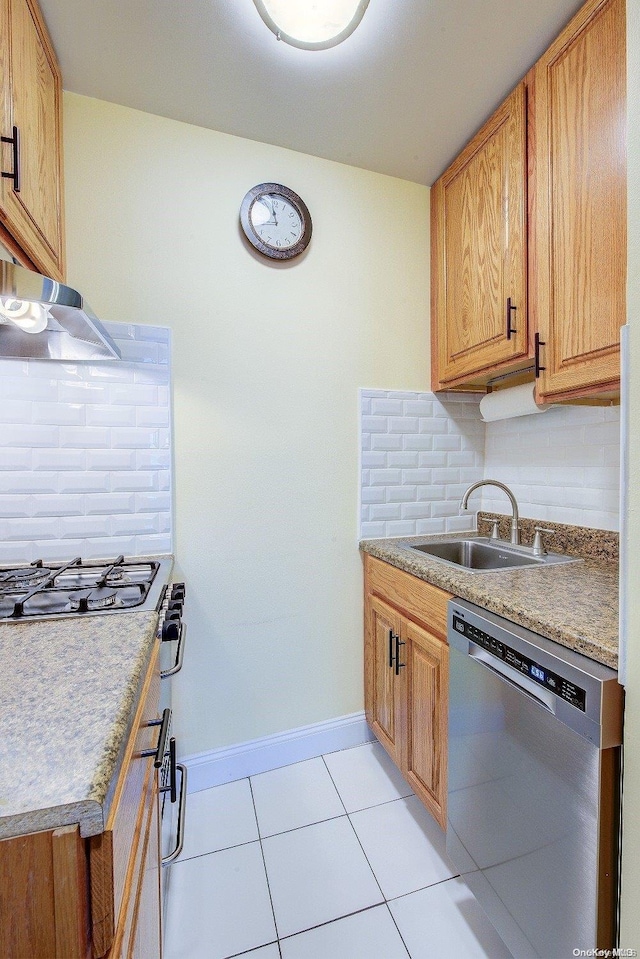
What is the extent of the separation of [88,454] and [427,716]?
4.83 feet

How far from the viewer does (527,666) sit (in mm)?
923

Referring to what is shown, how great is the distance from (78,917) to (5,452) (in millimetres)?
1340

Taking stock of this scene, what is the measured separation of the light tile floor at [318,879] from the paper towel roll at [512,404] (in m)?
1.54

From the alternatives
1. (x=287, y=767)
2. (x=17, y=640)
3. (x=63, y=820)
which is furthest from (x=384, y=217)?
(x=287, y=767)

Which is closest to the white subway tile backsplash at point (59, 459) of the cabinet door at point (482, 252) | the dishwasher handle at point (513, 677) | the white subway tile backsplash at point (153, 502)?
the white subway tile backsplash at point (153, 502)

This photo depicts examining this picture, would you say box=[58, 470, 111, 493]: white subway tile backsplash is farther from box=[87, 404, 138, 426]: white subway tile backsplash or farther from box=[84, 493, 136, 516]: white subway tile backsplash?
box=[87, 404, 138, 426]: white subway tile backsplash

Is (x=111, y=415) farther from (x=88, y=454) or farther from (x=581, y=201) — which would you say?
(x=581, y=201)

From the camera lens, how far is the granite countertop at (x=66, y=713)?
0.43 m

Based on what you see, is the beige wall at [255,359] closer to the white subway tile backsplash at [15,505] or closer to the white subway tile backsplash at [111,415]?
the white subway tile backsplash at [111,415]

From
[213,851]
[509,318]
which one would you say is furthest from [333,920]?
[509,318]

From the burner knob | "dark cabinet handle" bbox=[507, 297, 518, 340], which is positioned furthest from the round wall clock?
the burner knob

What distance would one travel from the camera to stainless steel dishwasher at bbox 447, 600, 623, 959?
78 centimetres

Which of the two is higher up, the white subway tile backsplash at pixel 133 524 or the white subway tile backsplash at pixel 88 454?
the white subway tile backsplash at pixel 88 454

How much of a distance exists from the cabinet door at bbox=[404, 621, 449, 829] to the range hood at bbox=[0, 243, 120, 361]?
1.38 m
